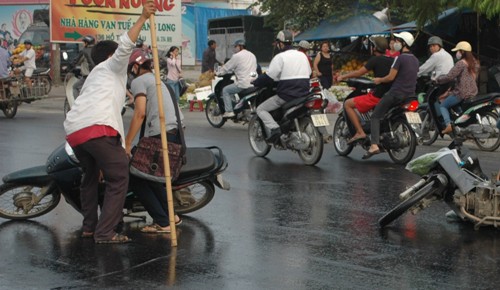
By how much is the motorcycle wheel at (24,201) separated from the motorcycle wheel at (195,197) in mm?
1107

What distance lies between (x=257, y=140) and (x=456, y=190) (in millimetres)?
6083

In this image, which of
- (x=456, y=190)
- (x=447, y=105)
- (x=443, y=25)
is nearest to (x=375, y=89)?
(x=447, y=105)

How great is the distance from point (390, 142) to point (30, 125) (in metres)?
8.88

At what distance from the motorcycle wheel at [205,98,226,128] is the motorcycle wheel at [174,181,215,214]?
9.94 metres

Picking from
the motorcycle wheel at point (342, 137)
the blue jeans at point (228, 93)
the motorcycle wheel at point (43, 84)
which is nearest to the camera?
the motorcycle wheel at point (342, 137)

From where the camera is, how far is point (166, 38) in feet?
88.0

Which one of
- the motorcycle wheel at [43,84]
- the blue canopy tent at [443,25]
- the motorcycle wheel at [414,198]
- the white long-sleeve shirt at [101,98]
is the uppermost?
the blue canopy tent at [443,25]

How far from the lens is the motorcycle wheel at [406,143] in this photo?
1248 cm

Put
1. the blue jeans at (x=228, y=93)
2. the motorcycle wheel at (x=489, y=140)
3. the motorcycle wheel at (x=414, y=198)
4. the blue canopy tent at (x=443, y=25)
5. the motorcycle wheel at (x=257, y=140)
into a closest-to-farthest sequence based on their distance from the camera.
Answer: the motorcycle wheel at (x=414, y=198) → the motorcycle wheel at (x=257, y=140) → the motorcycle wheel at (x=489, y=140) → the blue jeans at (x=228, y=93) → the blue canopy tent at (x=443, y=25)

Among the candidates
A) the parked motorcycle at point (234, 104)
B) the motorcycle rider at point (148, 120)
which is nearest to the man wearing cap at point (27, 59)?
the parked motorcycle at point (234, 104)

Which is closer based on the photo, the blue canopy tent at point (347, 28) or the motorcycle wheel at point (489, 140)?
the motorcycle wheel at point (489, 140)

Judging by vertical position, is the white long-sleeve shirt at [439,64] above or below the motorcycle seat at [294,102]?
above

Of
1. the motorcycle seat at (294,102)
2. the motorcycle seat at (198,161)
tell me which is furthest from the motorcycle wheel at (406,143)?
the motorcycle seat at (198,161)

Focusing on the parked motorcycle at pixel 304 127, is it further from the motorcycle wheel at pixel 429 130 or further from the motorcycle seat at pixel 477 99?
the motorcycle wheel at pixel 429 130
